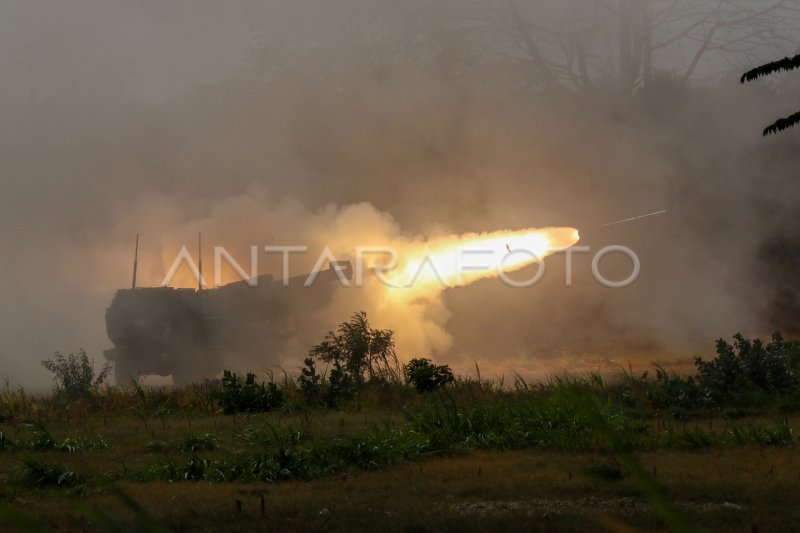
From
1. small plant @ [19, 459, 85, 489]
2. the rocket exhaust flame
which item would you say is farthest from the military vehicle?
small plant @ [19, 459, 85, 489]

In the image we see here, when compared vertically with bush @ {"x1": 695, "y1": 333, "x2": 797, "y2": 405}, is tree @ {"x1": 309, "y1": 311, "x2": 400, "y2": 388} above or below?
above

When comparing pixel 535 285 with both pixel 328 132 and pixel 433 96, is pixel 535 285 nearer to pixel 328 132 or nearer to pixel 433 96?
pixel 433 96

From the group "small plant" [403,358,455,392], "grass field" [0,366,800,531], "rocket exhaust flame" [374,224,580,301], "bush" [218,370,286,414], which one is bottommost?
"grass field" [0,366,800,531]

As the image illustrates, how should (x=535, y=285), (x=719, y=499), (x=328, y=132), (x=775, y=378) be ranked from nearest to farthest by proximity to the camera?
(x=719, y=499) < (x=775, y=378) < (x=535, y=285) < (x=328, y=132)

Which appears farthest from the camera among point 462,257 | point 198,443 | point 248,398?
point 462,257

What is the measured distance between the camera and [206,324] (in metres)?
22.2

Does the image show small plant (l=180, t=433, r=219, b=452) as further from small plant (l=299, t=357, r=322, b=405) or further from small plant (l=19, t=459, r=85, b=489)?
small plant (l=299, t=357, r=322, b=405)

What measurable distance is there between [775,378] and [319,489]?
7.16m

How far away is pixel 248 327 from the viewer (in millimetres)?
22125

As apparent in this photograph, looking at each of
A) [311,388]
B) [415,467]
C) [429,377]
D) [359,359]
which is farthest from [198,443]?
[359,359]

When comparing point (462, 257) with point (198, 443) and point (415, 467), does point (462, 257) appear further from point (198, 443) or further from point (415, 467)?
point (415, 467)

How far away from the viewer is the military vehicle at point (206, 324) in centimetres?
2200

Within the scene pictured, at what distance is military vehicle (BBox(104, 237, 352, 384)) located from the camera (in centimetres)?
2200

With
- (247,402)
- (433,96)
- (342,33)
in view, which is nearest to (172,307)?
(247,402)
